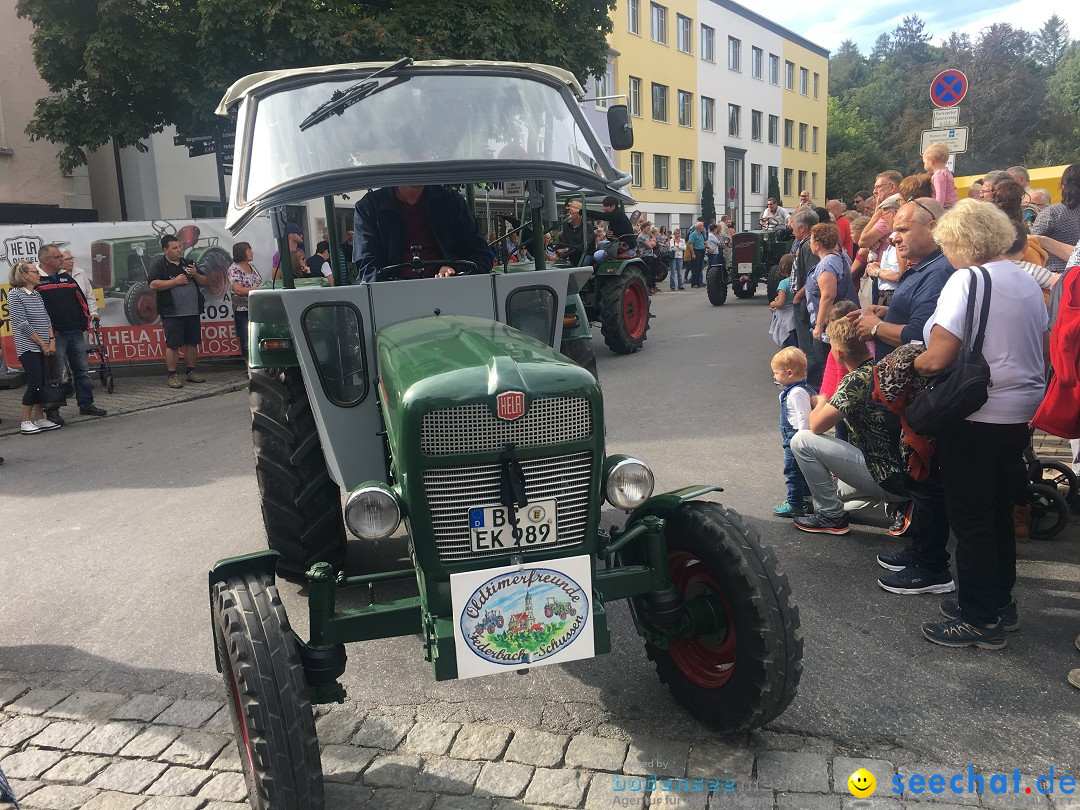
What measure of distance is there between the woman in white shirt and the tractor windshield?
5.01 feet

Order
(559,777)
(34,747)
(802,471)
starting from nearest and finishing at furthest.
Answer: (559,777), (34,747), (802,471)

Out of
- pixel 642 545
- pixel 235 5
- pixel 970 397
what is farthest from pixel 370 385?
pixel 235 5

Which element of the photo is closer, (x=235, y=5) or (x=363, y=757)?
(x=363, y=757)

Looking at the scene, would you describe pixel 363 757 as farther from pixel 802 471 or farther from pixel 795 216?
pixel 795 216

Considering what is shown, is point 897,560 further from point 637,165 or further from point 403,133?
point 637,165

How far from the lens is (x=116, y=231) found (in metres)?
12.1

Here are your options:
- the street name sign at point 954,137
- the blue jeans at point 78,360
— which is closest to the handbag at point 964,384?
the street name sign at point 954,137

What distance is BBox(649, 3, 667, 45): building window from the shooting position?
37881 mm

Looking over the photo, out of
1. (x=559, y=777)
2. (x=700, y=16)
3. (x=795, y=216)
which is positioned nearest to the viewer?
(x=559, y=777)

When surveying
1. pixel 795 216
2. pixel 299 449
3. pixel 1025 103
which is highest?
pixel 1025 103

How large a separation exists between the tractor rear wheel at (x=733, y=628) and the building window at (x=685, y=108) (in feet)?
133

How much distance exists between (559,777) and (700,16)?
1737 inches

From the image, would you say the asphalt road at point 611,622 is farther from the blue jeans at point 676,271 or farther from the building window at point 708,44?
the building window at point 708,44

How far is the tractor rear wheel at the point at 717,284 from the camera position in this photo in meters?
18.1
